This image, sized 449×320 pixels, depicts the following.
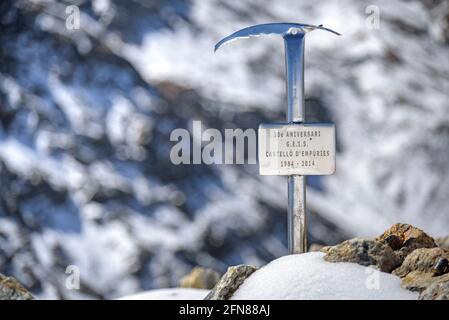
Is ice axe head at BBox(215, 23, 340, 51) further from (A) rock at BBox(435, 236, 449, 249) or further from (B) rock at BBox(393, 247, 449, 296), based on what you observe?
(A) rock at BBox(435, 236, 449, 249)

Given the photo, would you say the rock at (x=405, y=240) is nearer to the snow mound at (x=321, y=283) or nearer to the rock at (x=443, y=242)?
the snow mound at (x=321, y=283)

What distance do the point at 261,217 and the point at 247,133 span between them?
1.28m

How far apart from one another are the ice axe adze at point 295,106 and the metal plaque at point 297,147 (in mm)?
78

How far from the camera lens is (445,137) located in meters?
8.93

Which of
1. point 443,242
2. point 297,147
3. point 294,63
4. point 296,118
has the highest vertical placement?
→ point 294,63

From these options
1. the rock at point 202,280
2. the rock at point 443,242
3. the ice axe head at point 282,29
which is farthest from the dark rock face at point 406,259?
the rock at point 202,280

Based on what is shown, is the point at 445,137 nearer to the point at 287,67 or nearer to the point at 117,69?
the point at 117,69

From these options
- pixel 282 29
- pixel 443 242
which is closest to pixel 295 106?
pixel 282 29

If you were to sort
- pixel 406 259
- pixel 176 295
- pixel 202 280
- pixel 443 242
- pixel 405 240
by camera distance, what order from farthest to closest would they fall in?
pixel 202 280 → pixel 443 242 → pixel 176 295 → pixel 405 240 → pixel 406 259

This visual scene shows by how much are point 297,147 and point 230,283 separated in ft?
3.07

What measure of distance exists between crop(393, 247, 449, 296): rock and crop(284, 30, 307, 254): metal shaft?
0.75m

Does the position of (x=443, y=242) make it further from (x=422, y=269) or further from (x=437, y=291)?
(x=437, y=291)

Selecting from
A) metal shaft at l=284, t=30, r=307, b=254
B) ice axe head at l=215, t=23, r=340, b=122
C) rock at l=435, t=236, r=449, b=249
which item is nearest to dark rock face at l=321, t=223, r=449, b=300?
metal shaft at l=284, t=30, r=307, b=254

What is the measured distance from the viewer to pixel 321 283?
3.17 meters
